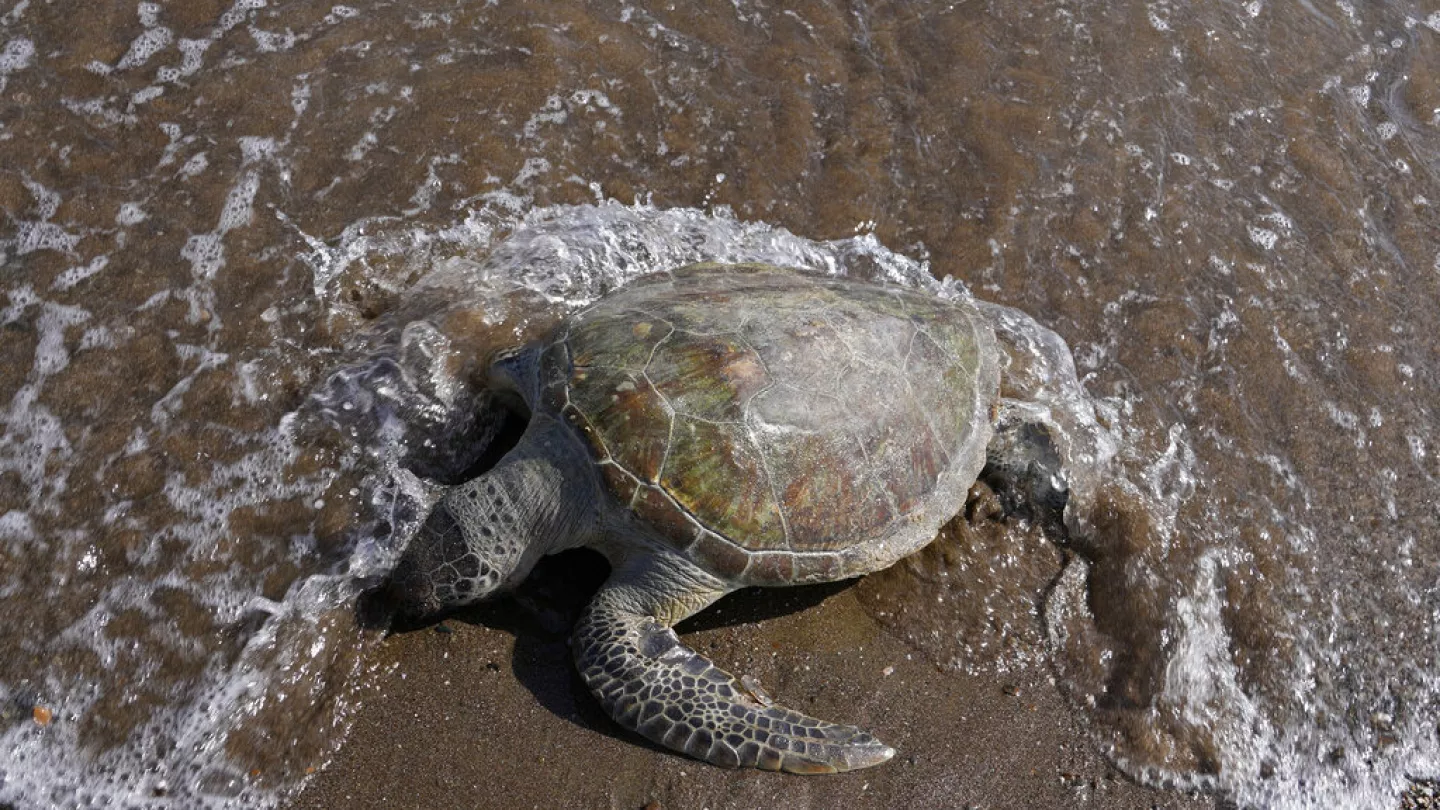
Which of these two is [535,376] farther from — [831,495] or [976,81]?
[976,81]

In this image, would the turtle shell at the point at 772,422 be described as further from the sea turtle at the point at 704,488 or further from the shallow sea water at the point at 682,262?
the shallow sea water at the point at 682,262

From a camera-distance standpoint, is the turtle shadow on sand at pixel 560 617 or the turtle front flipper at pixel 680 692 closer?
the turtle front flipper at pixel 680 692

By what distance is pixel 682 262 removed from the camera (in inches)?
192

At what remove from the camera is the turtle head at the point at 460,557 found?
349 cm

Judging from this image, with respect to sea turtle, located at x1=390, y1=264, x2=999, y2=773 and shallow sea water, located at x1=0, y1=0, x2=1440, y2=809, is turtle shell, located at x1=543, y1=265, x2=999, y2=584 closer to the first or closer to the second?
sea turtle, located at x1=390, y1=264, x2=999, y2=773

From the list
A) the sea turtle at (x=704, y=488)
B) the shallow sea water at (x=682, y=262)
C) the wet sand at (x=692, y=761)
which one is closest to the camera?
the wet sand at (x=692, y=761)

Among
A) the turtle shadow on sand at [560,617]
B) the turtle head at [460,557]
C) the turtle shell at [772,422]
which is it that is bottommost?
the turtle shadow on sand at [560,617]

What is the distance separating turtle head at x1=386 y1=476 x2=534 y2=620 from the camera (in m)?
3.49

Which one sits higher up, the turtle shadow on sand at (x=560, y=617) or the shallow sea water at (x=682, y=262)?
the shallow sea water at (x=682, y=262)

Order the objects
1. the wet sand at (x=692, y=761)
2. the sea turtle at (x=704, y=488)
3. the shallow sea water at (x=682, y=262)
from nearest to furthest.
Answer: the wet sand at (x=692, y=761)
the sea turtle at (x=704, y=488)
the shallow sea water at (x=682, y=262)

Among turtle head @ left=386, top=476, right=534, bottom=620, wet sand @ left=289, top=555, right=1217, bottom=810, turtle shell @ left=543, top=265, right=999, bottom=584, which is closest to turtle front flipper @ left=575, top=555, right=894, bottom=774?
wet sand @ left=289, top=555, right=1217, bottom=810

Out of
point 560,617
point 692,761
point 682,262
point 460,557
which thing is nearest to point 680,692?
point 692,761

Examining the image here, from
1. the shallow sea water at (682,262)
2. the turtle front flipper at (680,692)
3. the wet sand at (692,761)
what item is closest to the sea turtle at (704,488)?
the turtle front flipper at (680,692)

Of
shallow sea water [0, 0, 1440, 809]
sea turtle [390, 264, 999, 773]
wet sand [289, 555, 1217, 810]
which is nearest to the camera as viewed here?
wet sand [289, 555, 1217, 810]
